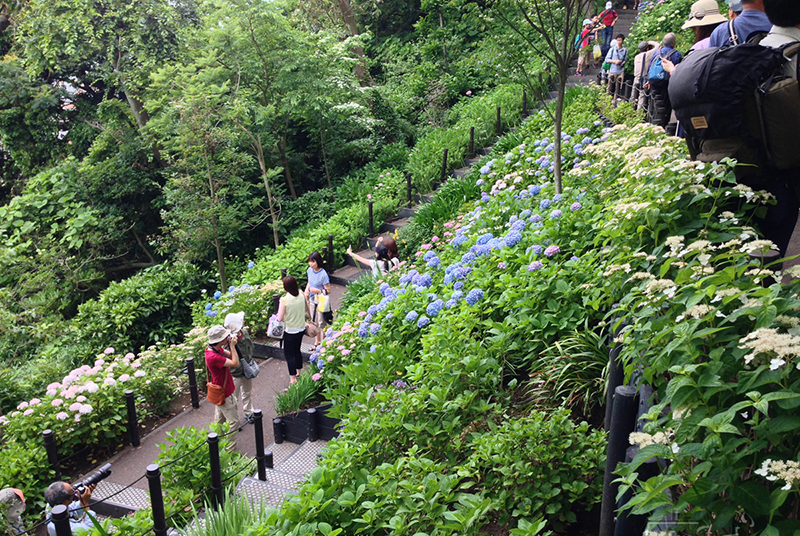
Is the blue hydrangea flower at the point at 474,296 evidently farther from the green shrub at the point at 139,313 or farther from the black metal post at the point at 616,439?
the green shrub at the point at 139,313

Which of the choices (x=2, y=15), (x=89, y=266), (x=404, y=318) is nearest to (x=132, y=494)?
(x=404, y=318)

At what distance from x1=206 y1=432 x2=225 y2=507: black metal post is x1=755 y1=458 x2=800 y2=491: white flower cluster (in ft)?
13.5

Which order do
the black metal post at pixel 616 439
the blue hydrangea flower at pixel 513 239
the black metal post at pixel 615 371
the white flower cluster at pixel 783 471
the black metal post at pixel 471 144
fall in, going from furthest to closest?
the black metal post at pixel 471 144 → the blue hydrangea flower at pixel 513 239 → the black metal post at pixel 615 371 → the black metal post at pixel 616 439 → the white flower cluster at pixel 783 471

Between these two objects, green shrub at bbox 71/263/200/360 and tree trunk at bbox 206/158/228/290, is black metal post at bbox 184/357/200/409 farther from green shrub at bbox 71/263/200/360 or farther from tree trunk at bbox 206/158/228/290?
tree trunk at bbox 206/158/228/290

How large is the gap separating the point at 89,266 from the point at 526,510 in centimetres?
1489

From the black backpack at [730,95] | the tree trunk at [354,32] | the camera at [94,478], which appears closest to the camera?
the black backpack at [730,95]

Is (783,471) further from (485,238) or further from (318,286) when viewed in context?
(318,286)


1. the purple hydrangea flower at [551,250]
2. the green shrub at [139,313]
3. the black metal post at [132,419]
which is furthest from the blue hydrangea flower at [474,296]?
the green shrub at [139,313]

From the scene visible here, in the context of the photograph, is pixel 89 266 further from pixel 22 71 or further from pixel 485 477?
pixel 485 477

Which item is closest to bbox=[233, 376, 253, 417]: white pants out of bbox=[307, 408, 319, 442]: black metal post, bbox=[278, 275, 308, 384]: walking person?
bbox=[278, 275, 308, 384]: walking person

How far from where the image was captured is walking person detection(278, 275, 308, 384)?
279 inches

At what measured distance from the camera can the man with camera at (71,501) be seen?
478 centimetres

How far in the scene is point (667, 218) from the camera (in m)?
2.97

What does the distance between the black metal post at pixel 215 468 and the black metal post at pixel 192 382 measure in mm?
3155
